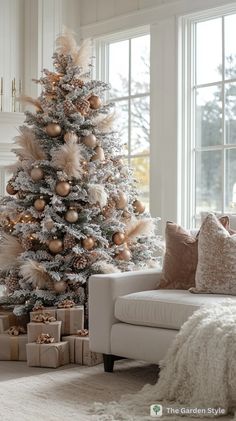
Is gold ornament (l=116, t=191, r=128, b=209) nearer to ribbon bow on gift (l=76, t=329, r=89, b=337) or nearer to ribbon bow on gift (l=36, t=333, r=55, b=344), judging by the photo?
ribbon bow on gift (l=76, t=329, r=89, b=337)

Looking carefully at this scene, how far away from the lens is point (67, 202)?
15.2ft

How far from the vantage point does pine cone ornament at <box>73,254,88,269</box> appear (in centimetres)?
452

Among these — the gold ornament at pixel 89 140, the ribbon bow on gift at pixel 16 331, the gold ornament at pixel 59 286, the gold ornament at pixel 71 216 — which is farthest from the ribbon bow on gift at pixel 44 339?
the gold ornament at pixel 89 140

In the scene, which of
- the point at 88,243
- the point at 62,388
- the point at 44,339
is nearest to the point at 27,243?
the point at 88,243

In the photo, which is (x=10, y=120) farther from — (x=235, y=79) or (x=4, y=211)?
(x=235, y=79)

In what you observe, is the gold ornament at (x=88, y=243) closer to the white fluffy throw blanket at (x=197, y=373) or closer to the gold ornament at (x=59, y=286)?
the gold ornament at (x=59, y=286)

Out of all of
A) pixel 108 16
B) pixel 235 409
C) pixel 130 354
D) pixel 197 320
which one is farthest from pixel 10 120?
pixel 235 409

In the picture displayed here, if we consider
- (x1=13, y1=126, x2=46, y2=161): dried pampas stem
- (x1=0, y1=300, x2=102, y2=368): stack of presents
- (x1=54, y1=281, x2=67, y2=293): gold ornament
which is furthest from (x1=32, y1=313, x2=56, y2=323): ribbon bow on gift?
(x1=13, y1=126, x2=46, y2=161): dried pampas stem

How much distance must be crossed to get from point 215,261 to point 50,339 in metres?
1.05

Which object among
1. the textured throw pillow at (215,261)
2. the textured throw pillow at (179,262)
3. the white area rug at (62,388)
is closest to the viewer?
the white area rug at (62,388)

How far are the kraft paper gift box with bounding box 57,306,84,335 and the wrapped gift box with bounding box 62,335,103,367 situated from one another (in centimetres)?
10

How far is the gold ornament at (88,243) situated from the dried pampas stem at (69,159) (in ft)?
1.30

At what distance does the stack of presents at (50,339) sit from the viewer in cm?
415

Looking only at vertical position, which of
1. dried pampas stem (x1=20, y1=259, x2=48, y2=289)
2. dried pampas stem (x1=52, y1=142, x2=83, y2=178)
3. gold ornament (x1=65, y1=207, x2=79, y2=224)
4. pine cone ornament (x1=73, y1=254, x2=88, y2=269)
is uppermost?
dried pampas stem (x1=52, y1=142, x2=83, y2=178)
